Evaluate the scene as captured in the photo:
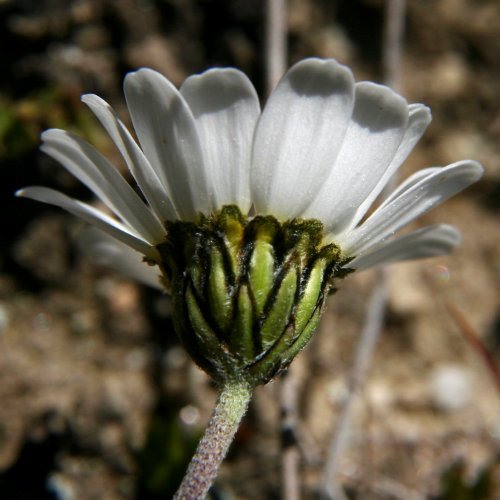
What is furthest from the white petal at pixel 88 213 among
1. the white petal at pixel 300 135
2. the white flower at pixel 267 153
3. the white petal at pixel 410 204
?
→ the white petal at pixel 410 204

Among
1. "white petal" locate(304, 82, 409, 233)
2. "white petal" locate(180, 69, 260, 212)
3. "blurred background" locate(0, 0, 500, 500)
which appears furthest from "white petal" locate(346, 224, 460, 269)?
"blurred background" locate(0, 0, 500, 500)

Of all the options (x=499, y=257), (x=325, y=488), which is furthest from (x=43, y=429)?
(x=499, y=257)

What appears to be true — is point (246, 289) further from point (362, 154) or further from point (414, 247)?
point (414, 247)

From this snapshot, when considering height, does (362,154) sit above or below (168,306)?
above

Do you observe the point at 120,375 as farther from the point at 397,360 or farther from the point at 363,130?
the point at 363,130

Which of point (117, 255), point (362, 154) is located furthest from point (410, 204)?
point (117, 255)

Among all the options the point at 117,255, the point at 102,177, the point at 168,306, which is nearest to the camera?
the point at 102,177

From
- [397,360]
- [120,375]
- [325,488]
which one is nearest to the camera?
[325,488]

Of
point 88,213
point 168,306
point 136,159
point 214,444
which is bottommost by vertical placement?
point 168,306
